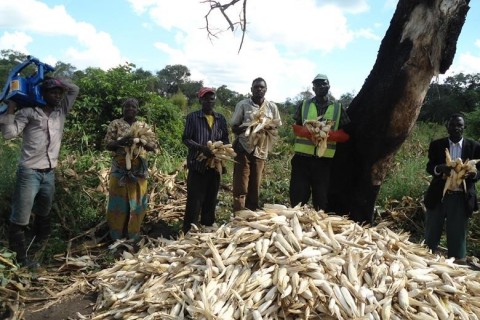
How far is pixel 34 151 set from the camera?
4219 mm

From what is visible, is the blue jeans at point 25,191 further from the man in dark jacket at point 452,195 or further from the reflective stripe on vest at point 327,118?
the man in dark jacket at point 452,195

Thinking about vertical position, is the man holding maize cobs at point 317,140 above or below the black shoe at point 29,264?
above

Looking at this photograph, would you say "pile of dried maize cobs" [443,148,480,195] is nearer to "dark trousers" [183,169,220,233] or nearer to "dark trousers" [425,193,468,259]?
"dark trousers" [425,193,468,259]

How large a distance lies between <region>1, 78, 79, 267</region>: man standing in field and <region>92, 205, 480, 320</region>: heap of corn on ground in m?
1.11

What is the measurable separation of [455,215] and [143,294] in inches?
130

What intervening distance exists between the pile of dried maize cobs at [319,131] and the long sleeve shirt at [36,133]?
2.41m

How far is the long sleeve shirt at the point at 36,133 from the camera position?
13.4 feet

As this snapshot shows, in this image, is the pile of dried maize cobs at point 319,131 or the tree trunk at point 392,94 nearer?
the tree trunk at point 392,94

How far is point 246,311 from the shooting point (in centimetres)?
284

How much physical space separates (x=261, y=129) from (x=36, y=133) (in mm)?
2267

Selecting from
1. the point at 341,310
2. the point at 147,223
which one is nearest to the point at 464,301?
the point at 341,310

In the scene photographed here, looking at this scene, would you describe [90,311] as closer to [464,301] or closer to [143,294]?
[143,294]

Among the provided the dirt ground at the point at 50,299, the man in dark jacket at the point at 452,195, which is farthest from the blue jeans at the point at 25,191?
the man in dark jacket at the point at 452,195

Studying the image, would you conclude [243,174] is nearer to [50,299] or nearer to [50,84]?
[50,84]
